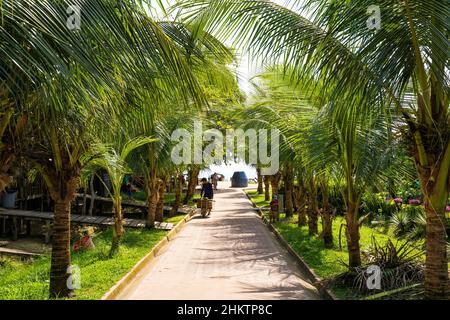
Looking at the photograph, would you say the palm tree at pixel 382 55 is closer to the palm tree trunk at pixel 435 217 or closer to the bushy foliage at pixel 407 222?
the palm tree trunk at pixel 435 217

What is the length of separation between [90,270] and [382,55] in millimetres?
6534

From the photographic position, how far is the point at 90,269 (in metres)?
8.85

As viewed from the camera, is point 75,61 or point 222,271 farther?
point 222,271

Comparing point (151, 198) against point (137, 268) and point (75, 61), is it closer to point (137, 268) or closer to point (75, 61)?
point (137, 268)

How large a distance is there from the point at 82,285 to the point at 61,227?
123cm

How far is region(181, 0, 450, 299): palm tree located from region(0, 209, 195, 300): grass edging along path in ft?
13.9

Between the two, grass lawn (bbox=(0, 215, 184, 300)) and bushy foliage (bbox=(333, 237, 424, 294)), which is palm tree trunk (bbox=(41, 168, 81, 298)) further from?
bushy foliage (bbox=(333, 237, 424, 294))

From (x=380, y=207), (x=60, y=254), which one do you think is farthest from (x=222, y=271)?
(x=380, y=207)

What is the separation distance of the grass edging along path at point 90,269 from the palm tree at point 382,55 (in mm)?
4229

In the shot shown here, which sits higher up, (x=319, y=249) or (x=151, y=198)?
(x=151, y=198)

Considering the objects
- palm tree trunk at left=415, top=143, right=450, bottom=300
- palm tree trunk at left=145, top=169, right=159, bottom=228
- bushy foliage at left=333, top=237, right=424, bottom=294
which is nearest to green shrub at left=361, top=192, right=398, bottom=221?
palm tree trunk at left=145, top=169, right=159, bottom=228

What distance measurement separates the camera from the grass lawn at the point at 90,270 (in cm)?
713

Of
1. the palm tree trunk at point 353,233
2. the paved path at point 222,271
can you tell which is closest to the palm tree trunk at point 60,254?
the paved path at point 222,271

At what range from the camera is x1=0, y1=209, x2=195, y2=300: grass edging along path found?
711 centimetres
